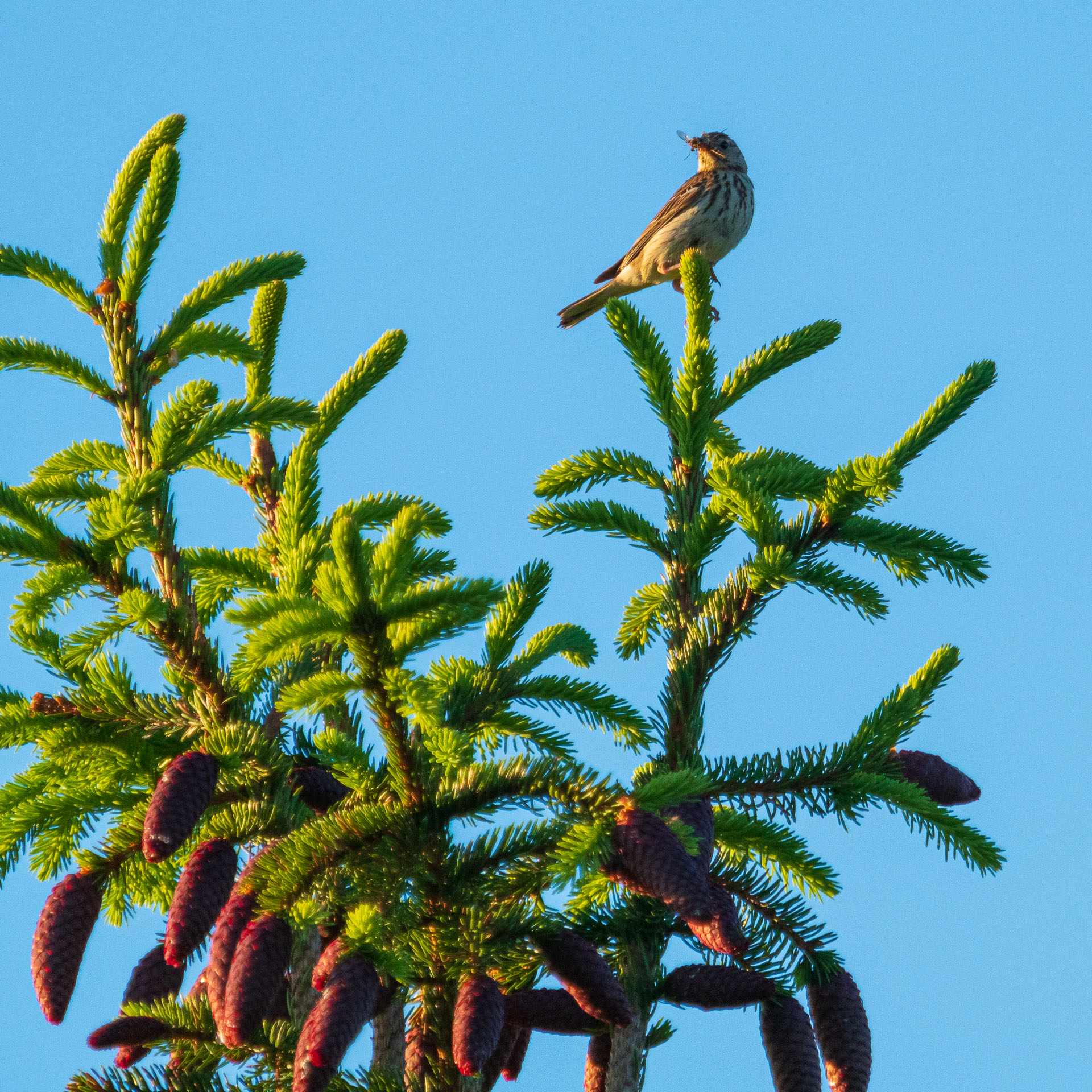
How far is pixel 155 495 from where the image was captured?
3.26 metres

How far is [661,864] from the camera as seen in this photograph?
2604 mm

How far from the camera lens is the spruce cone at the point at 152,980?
323 cm

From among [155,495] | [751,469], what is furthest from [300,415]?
[751,469]

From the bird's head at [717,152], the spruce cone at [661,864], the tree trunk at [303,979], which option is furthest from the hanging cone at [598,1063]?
the bird's head at [717,152]

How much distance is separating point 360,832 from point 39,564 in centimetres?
114

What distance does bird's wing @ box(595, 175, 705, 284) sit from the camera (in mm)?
9102

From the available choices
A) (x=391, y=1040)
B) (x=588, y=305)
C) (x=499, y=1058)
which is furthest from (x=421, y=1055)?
(x=588, y=305)

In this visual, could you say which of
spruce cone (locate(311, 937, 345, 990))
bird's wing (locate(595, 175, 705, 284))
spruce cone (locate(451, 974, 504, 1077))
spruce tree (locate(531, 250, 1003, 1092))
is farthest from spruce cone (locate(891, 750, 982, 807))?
bird's wing (locate(595, 175, 705, 284))

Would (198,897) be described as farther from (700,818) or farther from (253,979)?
(700,818)

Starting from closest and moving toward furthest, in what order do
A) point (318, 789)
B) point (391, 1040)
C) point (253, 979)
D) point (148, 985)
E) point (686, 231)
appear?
point (253, 979) → point (148, 985) → point (318, 789) → point (391, 1040) → point (686, 231)

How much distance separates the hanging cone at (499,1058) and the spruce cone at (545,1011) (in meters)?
0.07

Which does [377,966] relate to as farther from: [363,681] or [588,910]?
[588,910]

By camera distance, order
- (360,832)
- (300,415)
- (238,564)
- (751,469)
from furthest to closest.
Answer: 1. (238,564)
2. (751,469)
3. (300,415)
4. (360,832)

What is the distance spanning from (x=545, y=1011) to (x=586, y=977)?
0.37 meters
